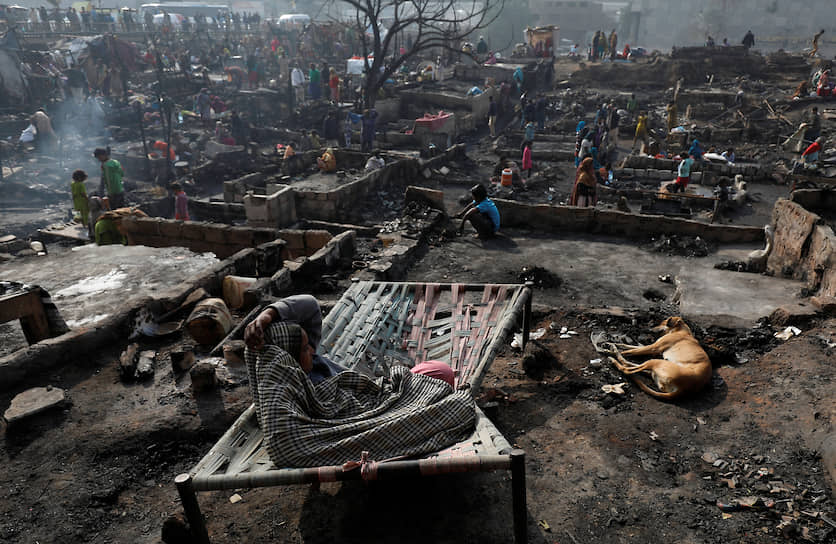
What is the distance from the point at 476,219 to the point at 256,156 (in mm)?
10600

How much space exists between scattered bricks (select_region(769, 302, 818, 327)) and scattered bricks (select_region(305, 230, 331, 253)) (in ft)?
18.3

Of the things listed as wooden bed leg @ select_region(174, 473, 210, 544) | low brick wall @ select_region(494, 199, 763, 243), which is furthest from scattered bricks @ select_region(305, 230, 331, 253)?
wooden bed leg @ select_region(174, 473, 210, 544)

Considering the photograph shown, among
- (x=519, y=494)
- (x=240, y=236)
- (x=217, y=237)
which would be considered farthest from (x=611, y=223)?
(x=519, y=494)

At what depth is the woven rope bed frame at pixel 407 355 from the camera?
2746 mm

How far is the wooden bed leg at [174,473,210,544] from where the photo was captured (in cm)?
272

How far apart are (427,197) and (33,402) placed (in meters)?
7.04

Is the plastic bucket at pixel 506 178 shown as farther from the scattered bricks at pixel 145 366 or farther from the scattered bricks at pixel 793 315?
the scattered bricks at pixel 145 366

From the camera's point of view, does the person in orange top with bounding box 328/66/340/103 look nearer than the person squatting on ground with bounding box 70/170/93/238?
No

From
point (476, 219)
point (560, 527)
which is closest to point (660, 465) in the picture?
point (560, 527)

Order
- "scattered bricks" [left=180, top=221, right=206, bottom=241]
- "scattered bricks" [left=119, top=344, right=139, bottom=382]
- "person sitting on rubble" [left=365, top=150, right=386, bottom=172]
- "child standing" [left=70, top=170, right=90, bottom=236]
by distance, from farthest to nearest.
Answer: "person sitting on rubble" [left=365, top=150, right=386, bottom=172] < "child standing" [left=70, top=170, right=90, bottom=236] < "scattered bricks" [left=180, top=221, right=206, bottom=241] < "scattered bricks" [left=119, top=344, right=139, bottom=382]

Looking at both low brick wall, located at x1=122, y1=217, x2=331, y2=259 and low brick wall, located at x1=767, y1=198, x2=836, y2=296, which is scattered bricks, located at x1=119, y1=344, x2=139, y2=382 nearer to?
low brick wall, located at x1=122, y1=217, x2=331, y2=259

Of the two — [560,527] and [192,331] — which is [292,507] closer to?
[560,527]

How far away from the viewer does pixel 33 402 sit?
423 cm

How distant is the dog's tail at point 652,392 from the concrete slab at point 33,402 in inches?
182
